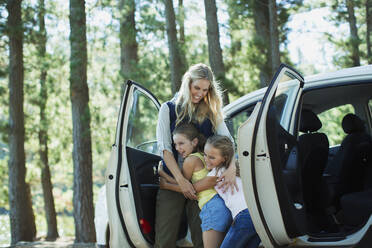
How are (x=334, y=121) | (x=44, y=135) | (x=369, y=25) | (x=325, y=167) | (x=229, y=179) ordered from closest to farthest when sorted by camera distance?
1. (x=229, y=179)
2. (x=325, y=167)
3. (x=334, y=121)
4. (x=369, y=25)
5. (x=44, y=135)

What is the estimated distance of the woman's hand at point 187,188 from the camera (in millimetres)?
3607

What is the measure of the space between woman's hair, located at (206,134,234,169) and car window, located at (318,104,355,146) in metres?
2.13

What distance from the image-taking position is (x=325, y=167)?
16.0 feet

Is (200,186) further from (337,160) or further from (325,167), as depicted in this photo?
(337,160)

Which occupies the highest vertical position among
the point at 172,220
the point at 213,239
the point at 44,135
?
the point at 44,135

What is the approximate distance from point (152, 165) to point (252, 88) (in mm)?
10448

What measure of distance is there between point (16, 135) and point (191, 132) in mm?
10478

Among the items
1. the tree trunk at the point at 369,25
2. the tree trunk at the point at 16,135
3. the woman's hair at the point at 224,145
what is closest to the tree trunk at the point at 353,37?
the tree trunk at the point at 369,25

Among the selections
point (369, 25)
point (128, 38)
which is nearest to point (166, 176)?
point (128, 38)

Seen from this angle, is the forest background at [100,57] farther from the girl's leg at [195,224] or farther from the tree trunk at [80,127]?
the girl's leg at [195,224]

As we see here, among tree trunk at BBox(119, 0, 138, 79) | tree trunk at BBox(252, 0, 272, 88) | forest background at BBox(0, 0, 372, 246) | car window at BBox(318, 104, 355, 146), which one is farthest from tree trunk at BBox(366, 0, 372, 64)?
car window at BBox(318, 104, 355, 146)

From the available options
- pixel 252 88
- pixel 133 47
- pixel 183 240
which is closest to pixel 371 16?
pixel 252 88

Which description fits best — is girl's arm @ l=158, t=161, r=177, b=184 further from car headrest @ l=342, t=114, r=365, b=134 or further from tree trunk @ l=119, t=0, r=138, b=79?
tree trunk @ l=119, t=0, r=138, b=79

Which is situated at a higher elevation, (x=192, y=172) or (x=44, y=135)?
(x=44, y=135)
